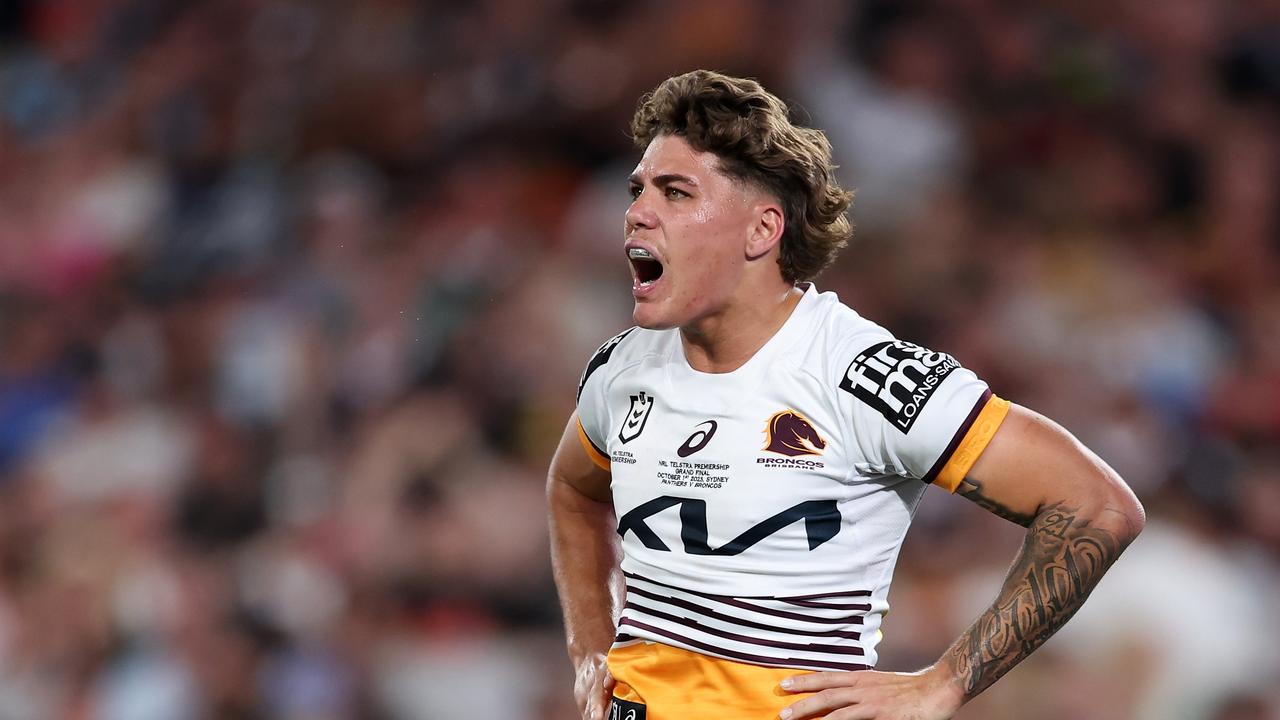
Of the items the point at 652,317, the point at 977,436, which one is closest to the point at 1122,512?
the point at 977,436

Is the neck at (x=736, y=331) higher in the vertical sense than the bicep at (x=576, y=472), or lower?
higher

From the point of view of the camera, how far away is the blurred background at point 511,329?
21.3ft

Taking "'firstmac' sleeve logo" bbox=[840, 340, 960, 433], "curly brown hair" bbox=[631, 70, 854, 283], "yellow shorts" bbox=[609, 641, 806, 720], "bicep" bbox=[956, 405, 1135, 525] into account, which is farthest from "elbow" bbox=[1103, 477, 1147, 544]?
"curly brown hair" bbox=[631, 70, 854, 283]

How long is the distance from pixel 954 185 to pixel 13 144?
6.65 meters

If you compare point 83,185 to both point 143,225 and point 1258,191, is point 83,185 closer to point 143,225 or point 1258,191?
point 143,225

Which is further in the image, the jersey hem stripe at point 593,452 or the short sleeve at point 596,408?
the jersey hem stripe at point 593,452

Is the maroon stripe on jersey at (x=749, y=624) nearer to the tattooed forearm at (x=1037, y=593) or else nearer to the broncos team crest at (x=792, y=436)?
the tattooed forearm at (x=1037, y=593)

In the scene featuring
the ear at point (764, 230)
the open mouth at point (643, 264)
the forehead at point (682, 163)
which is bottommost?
the open mouth at point (643, 264)

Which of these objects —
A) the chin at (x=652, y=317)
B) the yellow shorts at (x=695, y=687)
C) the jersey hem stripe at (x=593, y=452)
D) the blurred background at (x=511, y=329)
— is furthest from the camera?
the blurred background at (x=511, y=329)

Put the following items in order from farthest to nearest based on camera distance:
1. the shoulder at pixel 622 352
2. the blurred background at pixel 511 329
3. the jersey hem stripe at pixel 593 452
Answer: the blurred background at pixel 511 329 < the jersey hem stripe at pixel 593 452 < the shoulder at pixel 622 352

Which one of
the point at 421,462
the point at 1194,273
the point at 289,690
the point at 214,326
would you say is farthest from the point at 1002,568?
the point at 214,326

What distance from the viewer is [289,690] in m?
7.35

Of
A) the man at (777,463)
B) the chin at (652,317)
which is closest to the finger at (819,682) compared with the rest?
the man at (777,463)

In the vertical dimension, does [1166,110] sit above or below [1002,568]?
above
